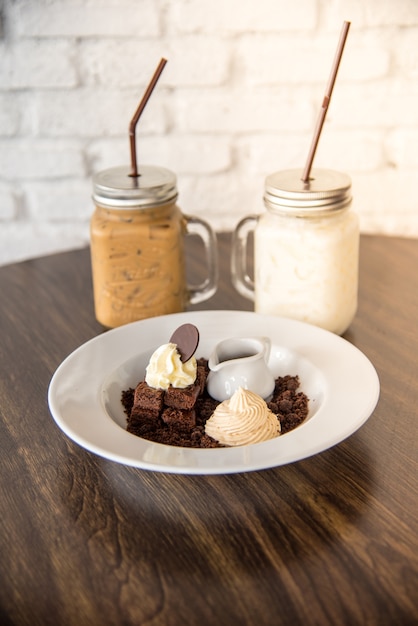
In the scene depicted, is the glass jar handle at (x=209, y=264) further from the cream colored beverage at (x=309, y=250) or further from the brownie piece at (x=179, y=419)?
the brownie piece at (x=179, y=419)

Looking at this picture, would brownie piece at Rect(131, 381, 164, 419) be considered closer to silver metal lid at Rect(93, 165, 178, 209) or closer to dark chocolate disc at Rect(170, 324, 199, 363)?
dark chocolate disc at Rect(170, 324, 199, 363)

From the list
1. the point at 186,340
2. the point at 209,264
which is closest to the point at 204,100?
the point at 209,264

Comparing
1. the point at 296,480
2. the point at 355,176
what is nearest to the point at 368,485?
the point at 296,480

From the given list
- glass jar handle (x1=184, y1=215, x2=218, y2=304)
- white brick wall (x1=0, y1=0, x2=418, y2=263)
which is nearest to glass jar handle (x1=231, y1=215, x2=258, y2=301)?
glass jar handle (x1=184, y1=215, x2=218, y2=304)

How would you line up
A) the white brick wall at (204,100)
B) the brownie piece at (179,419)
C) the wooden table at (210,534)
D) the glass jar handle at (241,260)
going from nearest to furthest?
1. the wooden table at (210,534)
2. the brownie piece at (179,419)
3. the glass jar handle at (241,260)
4. the white brick wall at (204,100)

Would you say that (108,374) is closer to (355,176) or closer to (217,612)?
(217,612)

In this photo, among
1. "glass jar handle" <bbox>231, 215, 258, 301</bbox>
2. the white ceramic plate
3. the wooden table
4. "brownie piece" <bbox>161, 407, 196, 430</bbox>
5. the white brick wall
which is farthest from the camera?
the white brick wall

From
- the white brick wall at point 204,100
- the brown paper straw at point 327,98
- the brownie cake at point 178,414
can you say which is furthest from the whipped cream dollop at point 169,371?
the white brick wall at point 204,100
